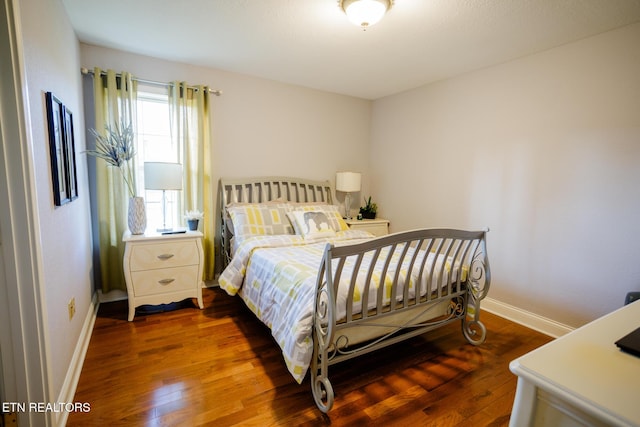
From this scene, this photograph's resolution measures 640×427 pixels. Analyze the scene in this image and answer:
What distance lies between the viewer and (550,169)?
2623 mm

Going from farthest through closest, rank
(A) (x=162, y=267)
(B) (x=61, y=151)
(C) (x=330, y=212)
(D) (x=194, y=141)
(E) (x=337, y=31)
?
1. (C) (x=330, y=212)
2. (D) (x=194, y=141)
3. (A) (x=162, y=267)
4. (E) (x=337, y=31)
5. (B) (x=61, y=151)

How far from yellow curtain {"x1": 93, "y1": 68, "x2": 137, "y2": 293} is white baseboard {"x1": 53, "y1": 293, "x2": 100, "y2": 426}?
43 centimetres

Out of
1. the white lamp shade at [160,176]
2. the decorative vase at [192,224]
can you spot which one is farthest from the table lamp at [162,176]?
the decorative vase at [192,224]

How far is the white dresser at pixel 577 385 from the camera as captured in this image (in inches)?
22.4

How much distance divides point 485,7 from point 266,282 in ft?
8.02

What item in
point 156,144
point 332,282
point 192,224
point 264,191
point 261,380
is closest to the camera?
point 332,282

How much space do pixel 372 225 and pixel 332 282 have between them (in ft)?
8.53

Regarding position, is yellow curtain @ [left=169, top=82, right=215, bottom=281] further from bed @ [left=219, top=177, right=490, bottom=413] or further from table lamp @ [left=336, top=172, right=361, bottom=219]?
table lamp @ [left=336, top=172, right=361, bottom=219]

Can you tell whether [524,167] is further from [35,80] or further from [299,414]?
[35,80]

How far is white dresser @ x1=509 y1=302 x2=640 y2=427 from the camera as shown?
1.86 ft

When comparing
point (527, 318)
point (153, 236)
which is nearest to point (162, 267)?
point (153, 236)

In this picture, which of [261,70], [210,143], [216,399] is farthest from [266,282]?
[261,70]

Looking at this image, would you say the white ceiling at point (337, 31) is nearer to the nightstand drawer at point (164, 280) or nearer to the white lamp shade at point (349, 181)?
the white lamp shade at point (349, 181)

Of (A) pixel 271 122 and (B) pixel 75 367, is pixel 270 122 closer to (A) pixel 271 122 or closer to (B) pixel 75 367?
(A) pixel 271 122
